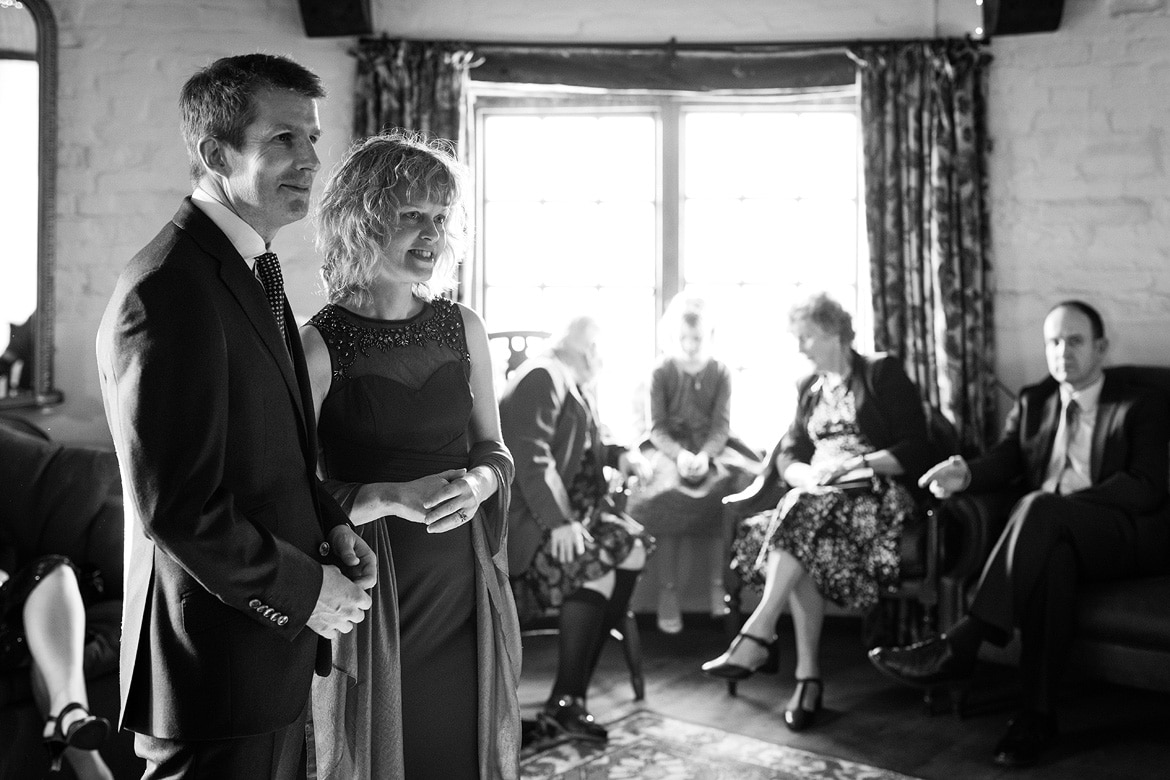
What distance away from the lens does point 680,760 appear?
10.9 ft

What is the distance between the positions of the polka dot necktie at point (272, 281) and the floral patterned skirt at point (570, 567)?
77.7 inches

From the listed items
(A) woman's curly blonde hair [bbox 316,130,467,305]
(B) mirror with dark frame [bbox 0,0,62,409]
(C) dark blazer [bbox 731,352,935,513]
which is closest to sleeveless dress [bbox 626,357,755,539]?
(C) dark blazer [bbox 731,352,935,513]

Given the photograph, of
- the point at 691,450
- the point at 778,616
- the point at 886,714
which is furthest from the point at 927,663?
the point at 691,450

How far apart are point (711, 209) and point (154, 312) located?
3871 millimetres

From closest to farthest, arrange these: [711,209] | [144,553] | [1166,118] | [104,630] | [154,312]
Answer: [154,312]
[144,553]
[104,630]
[1166,118]
[711,209]

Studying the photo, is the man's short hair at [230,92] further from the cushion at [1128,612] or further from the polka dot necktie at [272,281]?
the cushion at [1128,612]

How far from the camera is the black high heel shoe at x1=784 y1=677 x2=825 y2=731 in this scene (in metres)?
3.60

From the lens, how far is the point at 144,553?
150 centimetres

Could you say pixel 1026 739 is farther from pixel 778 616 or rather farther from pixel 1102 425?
pixel 1102 425

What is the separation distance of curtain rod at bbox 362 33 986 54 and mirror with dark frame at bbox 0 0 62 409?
1.24 m

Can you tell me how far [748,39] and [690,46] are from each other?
25cm

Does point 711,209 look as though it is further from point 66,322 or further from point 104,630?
point 104,630

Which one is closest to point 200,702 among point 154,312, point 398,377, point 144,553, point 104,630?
point 144,553

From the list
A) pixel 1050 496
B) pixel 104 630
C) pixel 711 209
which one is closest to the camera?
pixel 104 630
